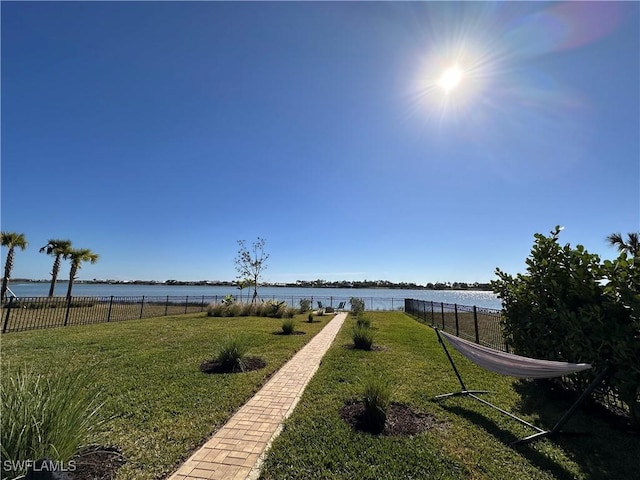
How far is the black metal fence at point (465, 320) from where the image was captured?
10.1 metres

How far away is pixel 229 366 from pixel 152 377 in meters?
1.52

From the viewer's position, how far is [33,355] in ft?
25.7

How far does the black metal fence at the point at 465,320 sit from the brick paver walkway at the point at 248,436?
4.82 m

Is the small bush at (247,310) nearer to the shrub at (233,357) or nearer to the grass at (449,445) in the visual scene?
the shrub at (233,357)

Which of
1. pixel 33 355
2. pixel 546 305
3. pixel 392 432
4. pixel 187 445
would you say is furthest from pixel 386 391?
pixel 33 355

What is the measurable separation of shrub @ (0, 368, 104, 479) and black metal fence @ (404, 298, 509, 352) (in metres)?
7.39

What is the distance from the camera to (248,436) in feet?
13.1

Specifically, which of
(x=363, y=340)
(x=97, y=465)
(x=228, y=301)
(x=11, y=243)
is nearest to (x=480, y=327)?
(x=363, y=340)

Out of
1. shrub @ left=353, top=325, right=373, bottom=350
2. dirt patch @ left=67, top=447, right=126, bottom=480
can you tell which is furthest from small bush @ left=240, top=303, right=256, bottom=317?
dirt patch @ left=67, top=447, right=126, bottom=480

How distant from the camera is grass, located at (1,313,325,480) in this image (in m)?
3.70

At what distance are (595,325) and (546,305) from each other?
3.85 ft

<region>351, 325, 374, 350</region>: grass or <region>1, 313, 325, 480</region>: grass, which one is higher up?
<region>351, 325, 374, 350</region>: grass

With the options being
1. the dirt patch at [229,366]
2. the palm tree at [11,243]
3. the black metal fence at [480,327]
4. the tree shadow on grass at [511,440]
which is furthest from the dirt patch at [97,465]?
the palm tree at [11,243]

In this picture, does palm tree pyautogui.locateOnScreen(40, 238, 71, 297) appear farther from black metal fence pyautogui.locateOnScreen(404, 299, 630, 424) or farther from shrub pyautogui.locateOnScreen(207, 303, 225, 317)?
black metal fence pyautogui.locateOnScreen(404, 299, 630, 424)
